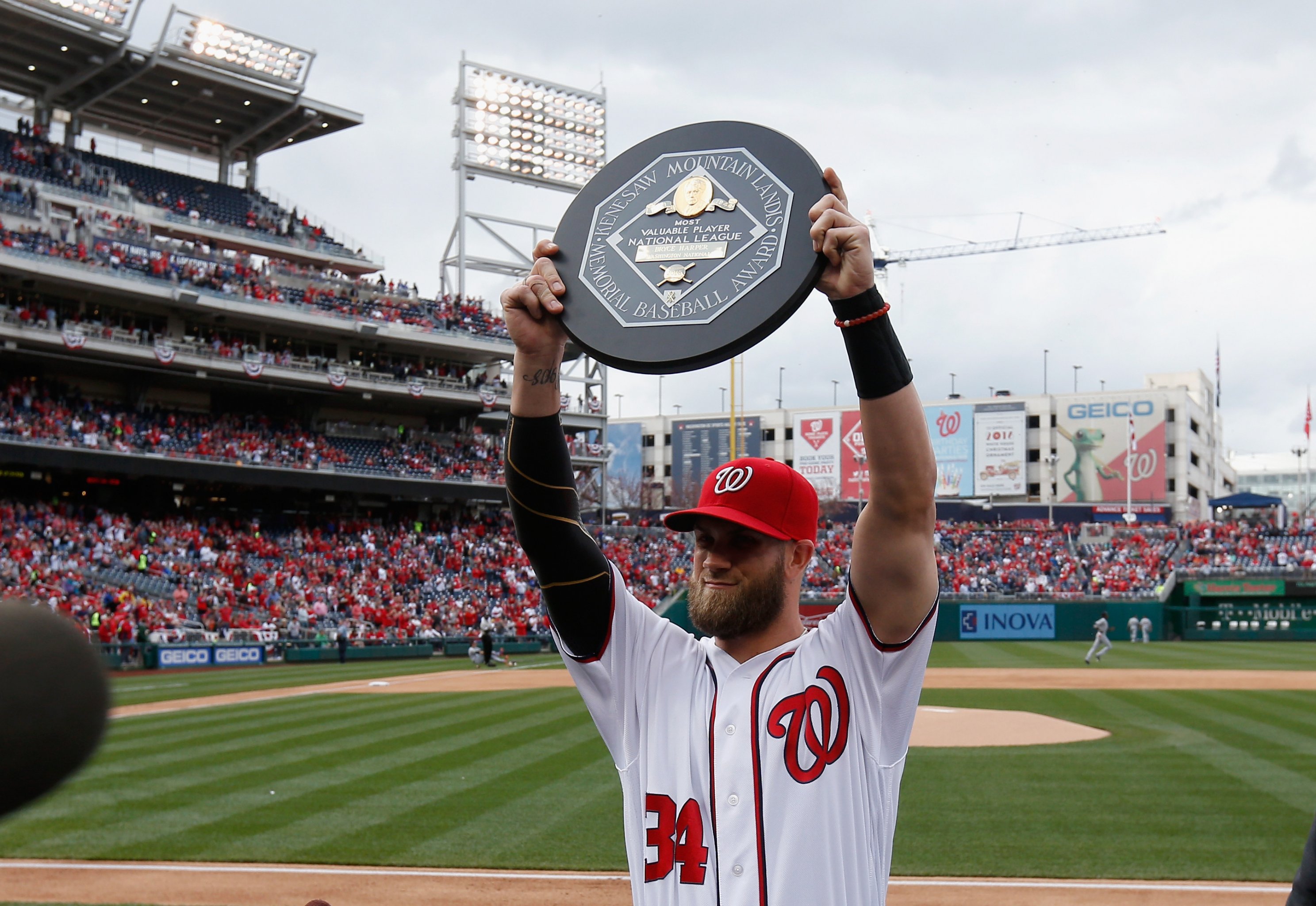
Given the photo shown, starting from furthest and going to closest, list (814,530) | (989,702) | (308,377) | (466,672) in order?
(308,377) → (466,672) → (989,702) → (814,530)

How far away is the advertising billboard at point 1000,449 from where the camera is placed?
72375mm

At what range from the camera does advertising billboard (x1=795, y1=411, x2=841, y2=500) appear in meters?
76.8

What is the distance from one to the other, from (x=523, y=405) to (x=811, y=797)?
1.25 metres

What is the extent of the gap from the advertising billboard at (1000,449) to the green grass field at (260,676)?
47883 millimetres

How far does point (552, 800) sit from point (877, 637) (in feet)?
29.5

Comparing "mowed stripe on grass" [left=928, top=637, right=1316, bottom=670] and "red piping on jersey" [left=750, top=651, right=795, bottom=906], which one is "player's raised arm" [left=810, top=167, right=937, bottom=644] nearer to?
"red piping on jersey" [left=750, top=651, right=795, bottom=906]

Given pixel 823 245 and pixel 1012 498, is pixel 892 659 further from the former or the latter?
pixel 1012 498

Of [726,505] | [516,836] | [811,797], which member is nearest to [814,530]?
[726,505]

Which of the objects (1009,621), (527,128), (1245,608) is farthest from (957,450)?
(527,128)

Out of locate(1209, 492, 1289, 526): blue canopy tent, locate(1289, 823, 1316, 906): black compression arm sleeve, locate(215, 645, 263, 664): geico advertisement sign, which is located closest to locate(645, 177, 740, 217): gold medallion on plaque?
locate(1289, 823, 1316, 906): black compression arm sleeve

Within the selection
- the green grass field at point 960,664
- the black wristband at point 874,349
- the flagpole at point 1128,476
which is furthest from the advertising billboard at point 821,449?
the black wristband at point 874,349

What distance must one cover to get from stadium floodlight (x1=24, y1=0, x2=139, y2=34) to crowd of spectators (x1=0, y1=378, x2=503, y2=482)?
13.1 metres

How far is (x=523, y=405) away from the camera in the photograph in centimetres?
286

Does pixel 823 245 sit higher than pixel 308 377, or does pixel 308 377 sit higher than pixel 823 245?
pixel 308 377
